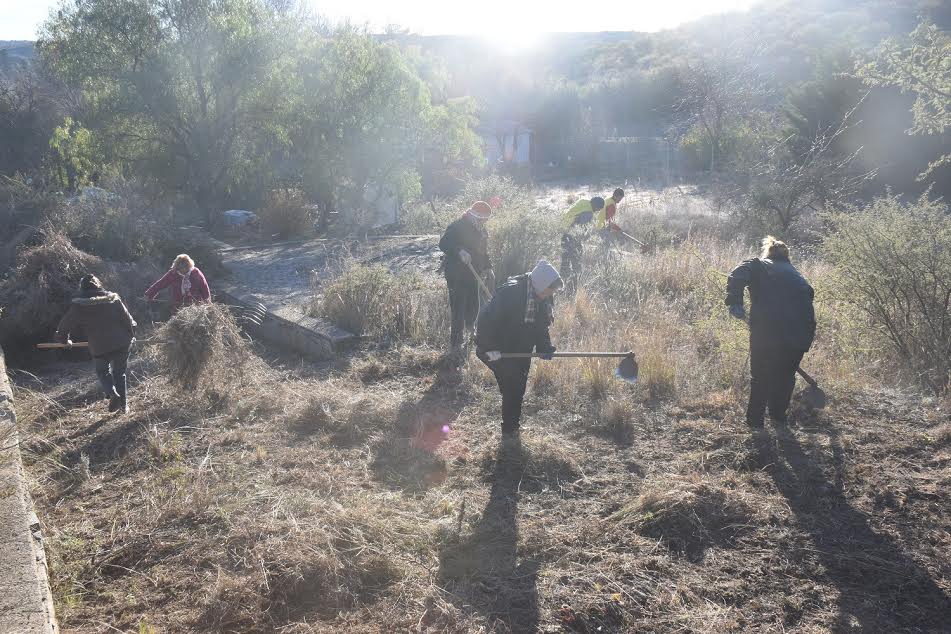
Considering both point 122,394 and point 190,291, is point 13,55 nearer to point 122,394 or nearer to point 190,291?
point 190,291

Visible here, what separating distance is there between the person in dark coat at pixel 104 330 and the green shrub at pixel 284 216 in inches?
529

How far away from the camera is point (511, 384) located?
5398 mm

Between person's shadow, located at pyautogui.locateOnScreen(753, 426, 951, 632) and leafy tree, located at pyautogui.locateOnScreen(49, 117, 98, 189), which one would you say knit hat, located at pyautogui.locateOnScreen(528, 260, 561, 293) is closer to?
person's shadow, located at pyautogui.locateOnScreen(753, 426, 951, 632)

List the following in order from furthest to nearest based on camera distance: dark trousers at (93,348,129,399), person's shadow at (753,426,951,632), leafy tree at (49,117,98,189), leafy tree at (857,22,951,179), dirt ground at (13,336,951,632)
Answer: leafy tree at (49,117,98,189)
leafy tree at (857,22,951,179)
dark trousers at (93,348,129,399)
dirt ground at (13,336,951,632)
person's shadow at (753,426,951,632)

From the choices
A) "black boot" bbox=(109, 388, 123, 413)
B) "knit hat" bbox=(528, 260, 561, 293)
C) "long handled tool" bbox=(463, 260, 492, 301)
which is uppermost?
"knit hat" bbox=(528, 260, 561, 293)

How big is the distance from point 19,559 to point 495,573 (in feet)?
8.18

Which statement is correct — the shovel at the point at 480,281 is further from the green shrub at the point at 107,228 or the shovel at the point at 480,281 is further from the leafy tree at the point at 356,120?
the leafy tree at the point at 356,120

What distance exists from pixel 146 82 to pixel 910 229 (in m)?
17.4

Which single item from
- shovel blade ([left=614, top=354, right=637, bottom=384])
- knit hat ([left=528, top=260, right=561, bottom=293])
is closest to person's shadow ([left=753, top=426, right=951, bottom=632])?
shovel blade ([left=614, top=354, right=637, bottom=384])

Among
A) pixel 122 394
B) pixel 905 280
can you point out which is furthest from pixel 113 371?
pixel 905 280

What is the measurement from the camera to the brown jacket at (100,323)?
6113 mm

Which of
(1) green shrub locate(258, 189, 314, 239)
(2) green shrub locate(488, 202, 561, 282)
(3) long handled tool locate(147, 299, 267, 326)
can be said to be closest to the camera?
(3) long handled tool locate(147, 299, 267, 326)

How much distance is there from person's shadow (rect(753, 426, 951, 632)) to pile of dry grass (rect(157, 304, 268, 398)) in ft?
16.0

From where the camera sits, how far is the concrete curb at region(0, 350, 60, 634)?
307cm
